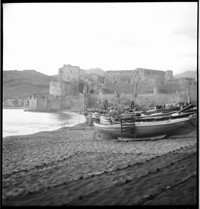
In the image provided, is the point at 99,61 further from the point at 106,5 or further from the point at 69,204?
the point at 69,204

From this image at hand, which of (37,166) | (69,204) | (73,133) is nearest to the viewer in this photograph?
(69,204)

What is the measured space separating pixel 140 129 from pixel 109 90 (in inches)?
23.4

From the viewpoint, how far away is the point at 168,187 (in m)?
2.51

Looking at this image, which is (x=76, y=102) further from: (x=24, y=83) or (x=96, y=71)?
(x=24, y=83)

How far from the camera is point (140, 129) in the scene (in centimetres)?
287

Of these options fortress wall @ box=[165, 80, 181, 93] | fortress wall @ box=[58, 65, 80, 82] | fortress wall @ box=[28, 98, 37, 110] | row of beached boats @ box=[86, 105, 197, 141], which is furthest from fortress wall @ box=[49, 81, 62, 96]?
fortress wall @ box=[165, 80, 181, 93]

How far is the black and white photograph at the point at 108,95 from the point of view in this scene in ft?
8.48

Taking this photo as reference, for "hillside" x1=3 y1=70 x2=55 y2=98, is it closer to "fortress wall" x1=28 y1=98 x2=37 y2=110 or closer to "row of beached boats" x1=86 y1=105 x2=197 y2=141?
"fortress wall" x1=28 y1=98 x2=37 y2=110

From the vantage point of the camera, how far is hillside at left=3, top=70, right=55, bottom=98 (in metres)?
2.73

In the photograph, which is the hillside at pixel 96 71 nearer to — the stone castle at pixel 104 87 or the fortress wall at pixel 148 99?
the stone castle at pixel 104 87

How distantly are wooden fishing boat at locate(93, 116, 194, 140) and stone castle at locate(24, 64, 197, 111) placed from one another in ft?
0.90

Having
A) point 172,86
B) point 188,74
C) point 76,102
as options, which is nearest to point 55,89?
point 76,102

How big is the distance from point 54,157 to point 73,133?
34 centimetres

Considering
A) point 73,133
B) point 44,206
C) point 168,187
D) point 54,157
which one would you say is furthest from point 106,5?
point 44,206
